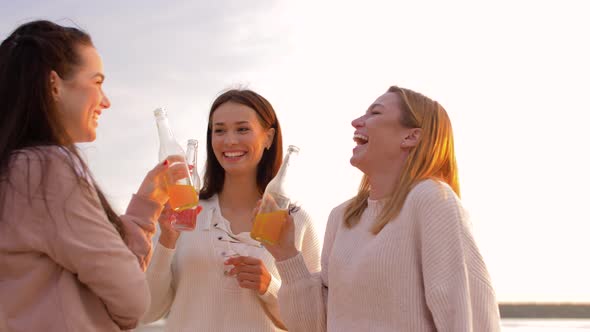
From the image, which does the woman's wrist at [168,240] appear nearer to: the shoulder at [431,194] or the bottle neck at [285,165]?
the bottle neck at [285,165]

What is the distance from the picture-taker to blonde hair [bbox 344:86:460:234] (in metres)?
3.40

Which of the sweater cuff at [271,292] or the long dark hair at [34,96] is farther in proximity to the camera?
the sweater cuff at [271,292]

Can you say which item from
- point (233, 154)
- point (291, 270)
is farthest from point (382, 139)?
point (233, 154)

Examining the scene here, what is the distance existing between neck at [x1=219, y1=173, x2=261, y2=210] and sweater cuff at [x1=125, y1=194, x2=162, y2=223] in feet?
5.48

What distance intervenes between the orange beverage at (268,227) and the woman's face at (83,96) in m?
1.23

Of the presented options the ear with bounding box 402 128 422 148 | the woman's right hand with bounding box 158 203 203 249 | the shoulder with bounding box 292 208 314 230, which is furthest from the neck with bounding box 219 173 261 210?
the ear with bounding box 402 128 422 148

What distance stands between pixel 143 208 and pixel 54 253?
493 millimetres

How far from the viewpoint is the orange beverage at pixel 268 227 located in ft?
12.1

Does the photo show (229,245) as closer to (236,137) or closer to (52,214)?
(236,137)

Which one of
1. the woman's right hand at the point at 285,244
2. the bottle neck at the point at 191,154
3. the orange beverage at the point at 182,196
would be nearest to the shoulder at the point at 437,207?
the woman's right hand at the point at 285,244

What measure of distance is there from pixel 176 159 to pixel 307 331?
1.05 m

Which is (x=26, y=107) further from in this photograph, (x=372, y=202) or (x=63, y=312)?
(x=372, y=202)

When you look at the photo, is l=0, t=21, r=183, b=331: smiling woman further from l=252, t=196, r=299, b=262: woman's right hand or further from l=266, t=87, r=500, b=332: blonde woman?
l=252, t=196, r=299, b=262: woman's right hand

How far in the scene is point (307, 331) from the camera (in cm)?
371
